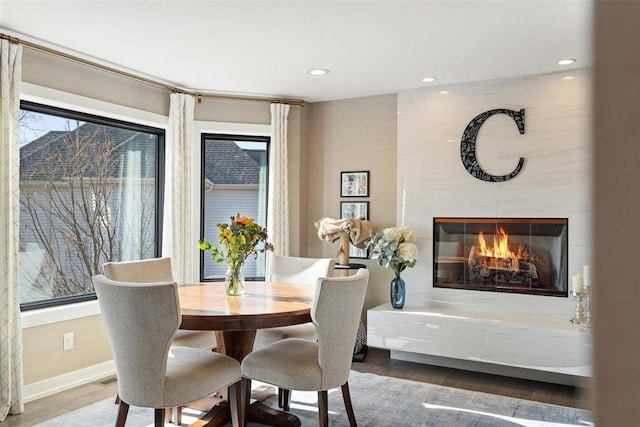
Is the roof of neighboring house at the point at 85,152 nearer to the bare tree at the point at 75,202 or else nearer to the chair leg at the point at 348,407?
the bare tree at the point at 75,202

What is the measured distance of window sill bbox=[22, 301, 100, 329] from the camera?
3.36 meters

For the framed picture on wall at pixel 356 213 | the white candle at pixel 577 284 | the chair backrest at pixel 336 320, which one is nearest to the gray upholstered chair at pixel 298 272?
the chair backrest at pixel 336 320

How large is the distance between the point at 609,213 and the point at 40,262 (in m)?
4.16

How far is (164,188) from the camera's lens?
4.62 meters

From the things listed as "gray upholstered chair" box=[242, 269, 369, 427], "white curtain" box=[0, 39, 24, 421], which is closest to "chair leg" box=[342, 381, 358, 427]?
"gray upholstered chair" box=[242, 269, 369, 427]

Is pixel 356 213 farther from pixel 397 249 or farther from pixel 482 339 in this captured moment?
pixel 482 339

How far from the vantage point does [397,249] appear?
169 inches

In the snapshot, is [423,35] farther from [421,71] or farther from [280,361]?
[280,361]

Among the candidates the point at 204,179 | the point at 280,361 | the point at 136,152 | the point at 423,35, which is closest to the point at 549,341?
the point at 280,361

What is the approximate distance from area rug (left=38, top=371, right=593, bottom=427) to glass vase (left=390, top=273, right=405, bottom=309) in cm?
82

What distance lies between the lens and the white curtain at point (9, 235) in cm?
309

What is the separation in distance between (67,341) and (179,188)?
1.61m

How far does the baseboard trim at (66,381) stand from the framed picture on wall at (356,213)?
7.94ft

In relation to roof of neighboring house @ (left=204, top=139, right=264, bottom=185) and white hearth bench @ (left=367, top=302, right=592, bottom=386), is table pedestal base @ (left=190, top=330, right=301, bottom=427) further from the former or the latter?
roof of neighboring house @ (left=204, top=139, right=264, bottom=185)
